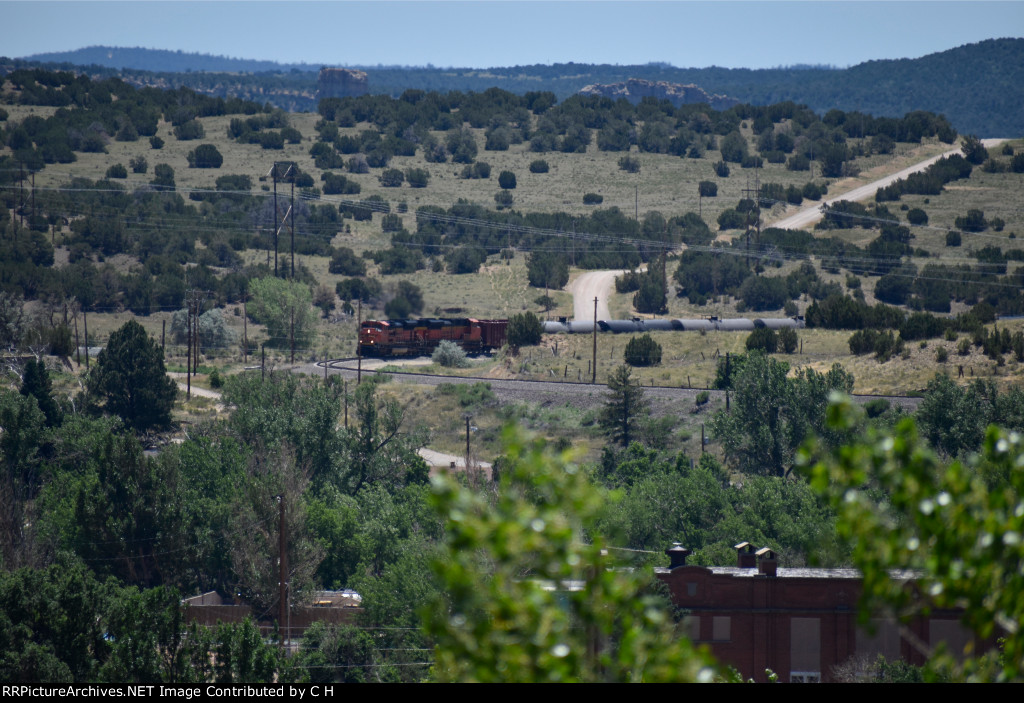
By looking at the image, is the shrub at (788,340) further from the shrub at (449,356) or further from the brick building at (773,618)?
the brick building at (773,618)

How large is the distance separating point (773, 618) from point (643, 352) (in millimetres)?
41322

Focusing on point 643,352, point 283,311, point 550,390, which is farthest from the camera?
point 283,311

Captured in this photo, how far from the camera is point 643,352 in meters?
73.6

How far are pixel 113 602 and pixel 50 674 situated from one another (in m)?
3.80

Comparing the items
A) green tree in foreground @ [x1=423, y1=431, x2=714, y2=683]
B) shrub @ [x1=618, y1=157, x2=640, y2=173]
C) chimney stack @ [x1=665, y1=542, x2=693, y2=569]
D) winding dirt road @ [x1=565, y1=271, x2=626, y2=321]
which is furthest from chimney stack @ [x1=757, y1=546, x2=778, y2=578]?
shrub @ [x1=618, y1=157, x2=640, y2=173]

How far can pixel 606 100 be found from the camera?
171625 mm

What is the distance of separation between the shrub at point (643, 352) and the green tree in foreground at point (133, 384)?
1173 inches

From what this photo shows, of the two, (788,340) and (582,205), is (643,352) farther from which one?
(582,205)

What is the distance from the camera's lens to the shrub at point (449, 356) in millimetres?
76875

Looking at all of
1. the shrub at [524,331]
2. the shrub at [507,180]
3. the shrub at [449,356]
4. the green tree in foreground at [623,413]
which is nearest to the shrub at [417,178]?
the shrub at [507,180]

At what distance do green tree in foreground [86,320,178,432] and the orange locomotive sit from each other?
1988 cm

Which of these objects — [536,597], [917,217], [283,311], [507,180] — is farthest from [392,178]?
[536,597]

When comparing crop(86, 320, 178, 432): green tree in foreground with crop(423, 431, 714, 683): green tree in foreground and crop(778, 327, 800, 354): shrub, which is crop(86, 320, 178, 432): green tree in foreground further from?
crop(423, 431, 714, 683): green tree in foreground

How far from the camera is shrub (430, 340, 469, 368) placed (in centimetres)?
7688
